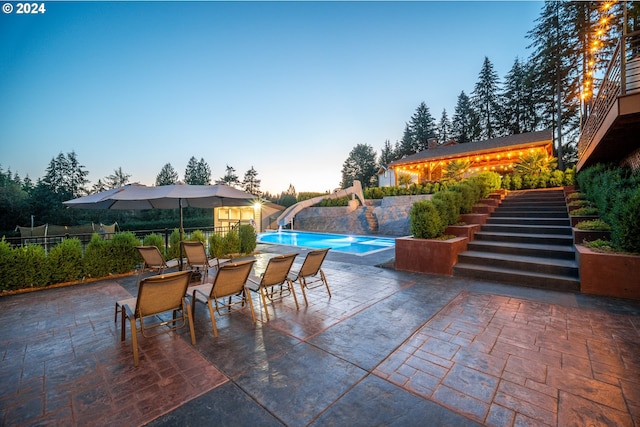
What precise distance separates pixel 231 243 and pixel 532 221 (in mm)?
9771

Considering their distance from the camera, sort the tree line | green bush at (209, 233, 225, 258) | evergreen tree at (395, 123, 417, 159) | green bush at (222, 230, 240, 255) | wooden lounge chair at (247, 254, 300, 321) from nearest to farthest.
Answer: wooden lounge chair at (247, 254, 300, 321), green bush at (209, 233, 225, 258), green bush at (222, 230, 240, 255), the tree line, evergreen tree at (395, 123, 417, 159)

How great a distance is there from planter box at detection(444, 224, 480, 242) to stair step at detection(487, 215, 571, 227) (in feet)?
4.93

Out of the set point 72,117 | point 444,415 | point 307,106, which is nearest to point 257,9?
point 307,106

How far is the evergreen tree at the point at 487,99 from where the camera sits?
34000 millimetres

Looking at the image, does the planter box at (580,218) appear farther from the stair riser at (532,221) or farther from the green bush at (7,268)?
the green bush at (7,268)

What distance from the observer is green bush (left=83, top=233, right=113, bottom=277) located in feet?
19.7

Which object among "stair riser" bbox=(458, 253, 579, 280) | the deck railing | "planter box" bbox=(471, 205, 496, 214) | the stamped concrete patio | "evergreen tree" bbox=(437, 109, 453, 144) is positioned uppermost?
"evergreen tree" bbox=(437, 109, 453, 144)

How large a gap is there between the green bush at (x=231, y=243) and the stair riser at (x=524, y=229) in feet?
27.0

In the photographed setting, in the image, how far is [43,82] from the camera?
16281mm

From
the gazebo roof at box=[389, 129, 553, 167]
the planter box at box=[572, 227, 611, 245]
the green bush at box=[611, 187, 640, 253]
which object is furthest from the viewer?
the gazebo roof at box=[389, 129, 553, 167]

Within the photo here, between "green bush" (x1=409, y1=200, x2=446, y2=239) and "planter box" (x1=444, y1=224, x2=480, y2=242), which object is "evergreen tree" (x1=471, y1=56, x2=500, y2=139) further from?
"green bush" (x1=409, y1=200, x2=446, y2=239)

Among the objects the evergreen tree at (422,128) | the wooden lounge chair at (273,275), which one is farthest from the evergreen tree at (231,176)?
the wooden lounge chair at (273,275)

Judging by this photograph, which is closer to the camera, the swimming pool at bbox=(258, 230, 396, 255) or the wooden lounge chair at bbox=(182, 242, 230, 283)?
the wooden lounge chair at bbox=(182, 242, 230, 283)

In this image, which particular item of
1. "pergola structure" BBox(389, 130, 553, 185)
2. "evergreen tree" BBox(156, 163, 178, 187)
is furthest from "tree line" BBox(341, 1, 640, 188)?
"evergreen tree" BBox(156, 163, 178, 187)
